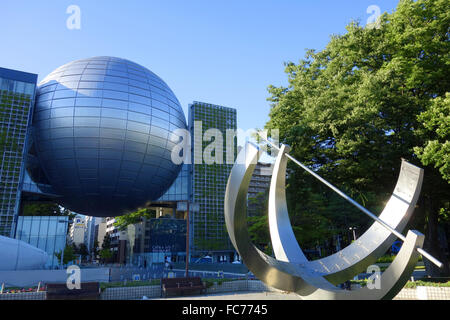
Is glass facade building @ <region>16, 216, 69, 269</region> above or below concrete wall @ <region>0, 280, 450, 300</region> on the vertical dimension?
above

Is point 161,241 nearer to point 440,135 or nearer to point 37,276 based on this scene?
point 37,276

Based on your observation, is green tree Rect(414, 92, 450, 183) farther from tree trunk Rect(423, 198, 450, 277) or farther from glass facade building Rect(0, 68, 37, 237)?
glass facade building Rect(0, 68, 37, 237)

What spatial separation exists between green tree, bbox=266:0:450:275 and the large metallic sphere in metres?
16.3

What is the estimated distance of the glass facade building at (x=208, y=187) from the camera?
3862 centimetres

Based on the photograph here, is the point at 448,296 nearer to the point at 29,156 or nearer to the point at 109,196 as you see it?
the point at 109,196

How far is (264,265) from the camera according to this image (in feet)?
22.6

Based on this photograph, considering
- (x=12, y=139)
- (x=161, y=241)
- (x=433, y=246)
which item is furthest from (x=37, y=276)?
(x=161, y=241)

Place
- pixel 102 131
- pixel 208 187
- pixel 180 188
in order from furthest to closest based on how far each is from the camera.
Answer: pixel 180 188 → pixel 208 187 → pixel 102 131

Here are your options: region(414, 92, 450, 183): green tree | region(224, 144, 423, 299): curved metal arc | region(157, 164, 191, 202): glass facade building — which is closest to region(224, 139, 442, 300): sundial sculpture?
region(224, 144, 423, 299): curved metal arc

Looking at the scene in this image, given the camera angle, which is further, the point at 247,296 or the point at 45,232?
the point at 45,232

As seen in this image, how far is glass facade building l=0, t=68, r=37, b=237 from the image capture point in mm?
29250

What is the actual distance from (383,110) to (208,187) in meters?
28.0

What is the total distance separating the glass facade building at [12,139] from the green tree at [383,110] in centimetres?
2624
